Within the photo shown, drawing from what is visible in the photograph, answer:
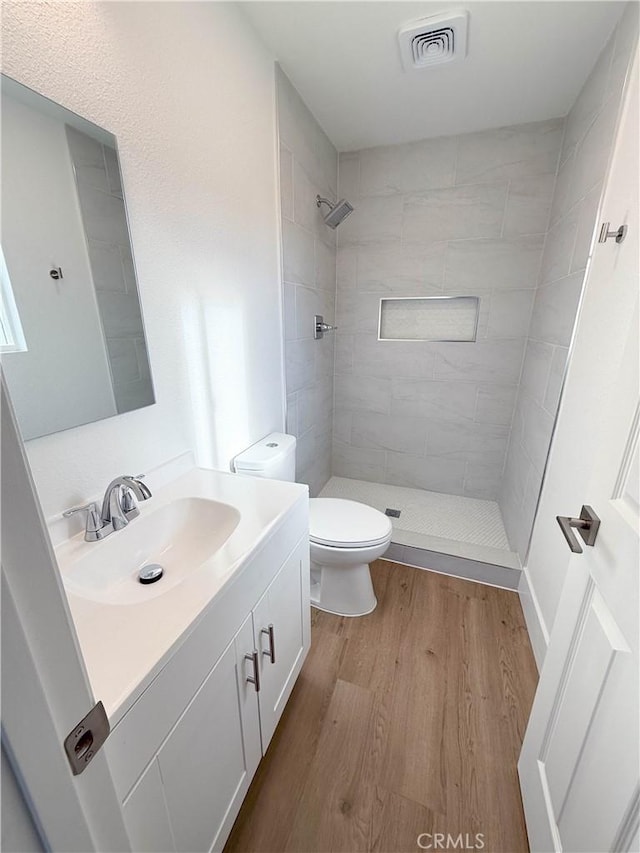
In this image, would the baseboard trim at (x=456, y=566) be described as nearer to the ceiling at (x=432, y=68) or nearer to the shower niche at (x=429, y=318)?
the shower niche at (x=429, y=318)

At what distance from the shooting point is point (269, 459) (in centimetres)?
153

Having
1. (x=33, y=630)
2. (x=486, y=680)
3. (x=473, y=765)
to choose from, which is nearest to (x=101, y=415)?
(x=33, y=630)

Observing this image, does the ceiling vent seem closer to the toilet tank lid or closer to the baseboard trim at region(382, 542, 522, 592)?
the toilet tank lid

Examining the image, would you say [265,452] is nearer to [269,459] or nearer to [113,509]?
[269,459]

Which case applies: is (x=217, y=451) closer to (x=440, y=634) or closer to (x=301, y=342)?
(x=301, y=342)

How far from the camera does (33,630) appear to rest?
1.00 feet

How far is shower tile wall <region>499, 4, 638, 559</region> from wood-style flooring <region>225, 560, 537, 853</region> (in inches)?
25.0

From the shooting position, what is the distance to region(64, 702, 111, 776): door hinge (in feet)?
1.18

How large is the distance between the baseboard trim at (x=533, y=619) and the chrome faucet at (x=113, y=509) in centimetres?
157

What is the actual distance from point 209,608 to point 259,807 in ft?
2.76

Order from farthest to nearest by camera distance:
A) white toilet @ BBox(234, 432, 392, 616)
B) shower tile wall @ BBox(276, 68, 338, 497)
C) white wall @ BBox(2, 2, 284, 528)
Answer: shower tile wall @ BBox(276, 68, 338, 497), white toilet @ BBox(234, 432, 392, 616), white wall @ BBox(2, 2, 284, 528)

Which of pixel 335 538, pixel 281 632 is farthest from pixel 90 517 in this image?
pixel 335 538

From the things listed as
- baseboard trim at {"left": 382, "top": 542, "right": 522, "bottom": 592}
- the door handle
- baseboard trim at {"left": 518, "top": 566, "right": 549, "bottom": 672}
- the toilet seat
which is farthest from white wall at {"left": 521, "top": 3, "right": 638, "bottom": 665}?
the toilet seat

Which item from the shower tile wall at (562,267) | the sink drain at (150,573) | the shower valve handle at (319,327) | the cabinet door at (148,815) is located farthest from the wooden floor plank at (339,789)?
the shower valve handle at (319,327)
